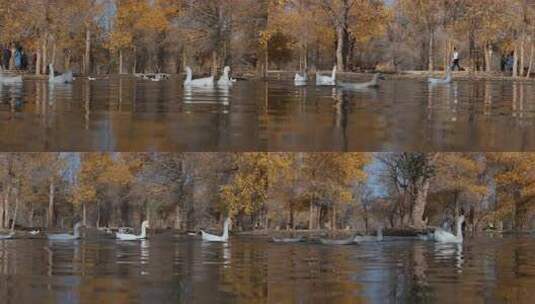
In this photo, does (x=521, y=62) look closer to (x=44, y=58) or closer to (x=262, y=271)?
(x=262, y=271)

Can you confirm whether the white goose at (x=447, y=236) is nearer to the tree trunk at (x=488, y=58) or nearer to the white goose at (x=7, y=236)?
the tree trunk at (x=488, y=58)

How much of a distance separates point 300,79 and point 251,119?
2.27ft

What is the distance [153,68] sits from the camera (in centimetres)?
784

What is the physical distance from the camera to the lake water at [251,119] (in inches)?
286

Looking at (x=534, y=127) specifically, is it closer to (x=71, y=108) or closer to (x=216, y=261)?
(x=216, y=261)

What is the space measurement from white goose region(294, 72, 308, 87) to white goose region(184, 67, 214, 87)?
781mm

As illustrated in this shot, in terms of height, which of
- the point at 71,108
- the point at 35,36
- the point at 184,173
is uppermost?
the point at 35,36

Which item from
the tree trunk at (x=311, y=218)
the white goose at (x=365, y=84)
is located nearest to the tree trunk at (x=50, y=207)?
the tree trunk at (x=311, y=218)

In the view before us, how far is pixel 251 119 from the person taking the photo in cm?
746

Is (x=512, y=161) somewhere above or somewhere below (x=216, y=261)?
above

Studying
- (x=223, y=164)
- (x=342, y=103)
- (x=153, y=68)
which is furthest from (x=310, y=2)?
(x=223, y=164)

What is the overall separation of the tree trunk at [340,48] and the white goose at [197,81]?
47.2 inches

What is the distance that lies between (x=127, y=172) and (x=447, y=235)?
3.64 meters

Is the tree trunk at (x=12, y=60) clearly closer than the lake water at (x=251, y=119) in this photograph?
No
